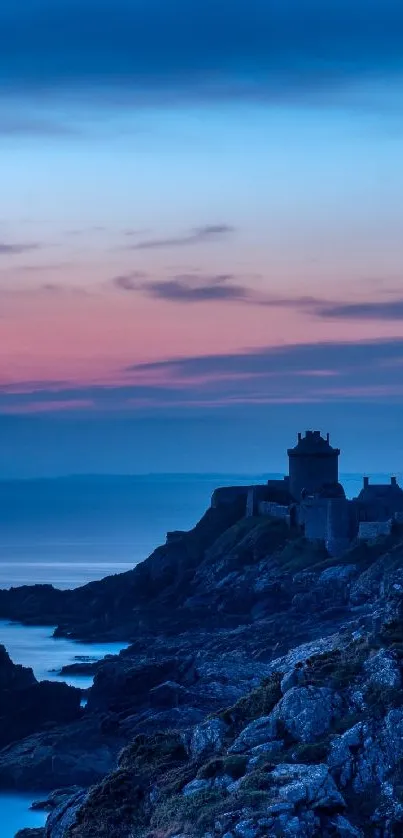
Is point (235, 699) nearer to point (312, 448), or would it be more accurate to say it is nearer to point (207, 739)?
point (207, 739)

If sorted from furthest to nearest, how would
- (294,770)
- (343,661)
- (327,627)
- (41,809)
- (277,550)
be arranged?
(277,550)
(327,627)
(41,809)
(343,661)
(294,770)

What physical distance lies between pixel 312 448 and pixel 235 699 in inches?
2057

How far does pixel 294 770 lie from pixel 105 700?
31.6 metres

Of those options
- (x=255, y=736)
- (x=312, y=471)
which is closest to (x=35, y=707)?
(x=255, y=736)

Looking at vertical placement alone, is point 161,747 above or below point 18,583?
below

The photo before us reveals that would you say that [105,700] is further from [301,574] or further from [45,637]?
[45,637]

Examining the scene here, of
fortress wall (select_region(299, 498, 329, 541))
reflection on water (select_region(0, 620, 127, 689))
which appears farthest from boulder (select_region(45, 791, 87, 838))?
fortress wall (select_region(299, 498, 329, 541))

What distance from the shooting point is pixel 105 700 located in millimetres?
62281

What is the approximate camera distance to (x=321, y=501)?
307 ft

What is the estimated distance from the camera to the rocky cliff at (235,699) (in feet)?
102

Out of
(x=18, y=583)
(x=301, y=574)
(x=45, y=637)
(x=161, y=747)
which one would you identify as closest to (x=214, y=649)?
(x=301, y=574)

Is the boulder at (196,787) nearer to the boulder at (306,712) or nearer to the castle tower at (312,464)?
the boulder at (306,712)

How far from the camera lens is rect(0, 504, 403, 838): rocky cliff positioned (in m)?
31.0

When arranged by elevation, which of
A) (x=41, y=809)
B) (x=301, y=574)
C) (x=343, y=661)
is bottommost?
(x=41, y=809)
